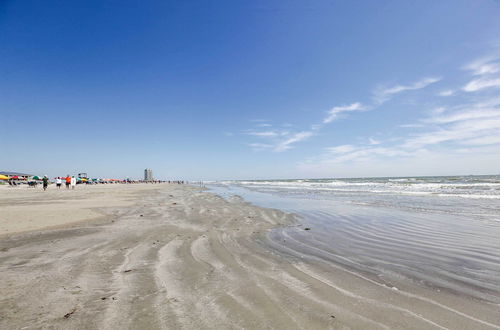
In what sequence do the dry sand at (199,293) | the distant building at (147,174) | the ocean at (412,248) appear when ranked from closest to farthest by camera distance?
the dry sand at (199,293) → the ocean at (412,248) → the distant building at (147,174)

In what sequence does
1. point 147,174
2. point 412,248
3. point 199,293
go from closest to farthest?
1. point 199,293
2. point 412,248
3. point 147,174

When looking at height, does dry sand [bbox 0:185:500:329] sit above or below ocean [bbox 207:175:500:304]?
above

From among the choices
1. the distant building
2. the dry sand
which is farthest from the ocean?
the distant building

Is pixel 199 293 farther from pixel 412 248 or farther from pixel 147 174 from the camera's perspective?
pixel 147 174

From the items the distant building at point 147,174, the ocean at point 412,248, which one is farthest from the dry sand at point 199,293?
the distant building at point 147,174

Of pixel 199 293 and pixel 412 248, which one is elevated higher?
pixel 199 293

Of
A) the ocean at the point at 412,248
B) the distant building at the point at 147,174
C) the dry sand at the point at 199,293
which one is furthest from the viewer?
the distant building at the point at 147,174

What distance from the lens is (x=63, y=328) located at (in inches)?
94.7

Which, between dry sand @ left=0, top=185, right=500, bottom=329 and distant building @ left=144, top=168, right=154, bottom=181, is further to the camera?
distant building @ left=144, top=168, right=154, bottom=181

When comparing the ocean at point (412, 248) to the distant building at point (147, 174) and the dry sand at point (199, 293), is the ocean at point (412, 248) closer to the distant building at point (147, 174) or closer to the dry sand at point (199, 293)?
the dry sand at point (199, 293)

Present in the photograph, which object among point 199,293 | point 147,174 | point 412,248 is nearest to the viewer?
point 199,293

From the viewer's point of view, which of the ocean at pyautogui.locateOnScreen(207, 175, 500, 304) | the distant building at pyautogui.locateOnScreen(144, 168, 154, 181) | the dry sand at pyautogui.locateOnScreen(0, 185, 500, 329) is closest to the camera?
the dry sand at pyautogui.locateOnScreen(0, 185, 500, 329)

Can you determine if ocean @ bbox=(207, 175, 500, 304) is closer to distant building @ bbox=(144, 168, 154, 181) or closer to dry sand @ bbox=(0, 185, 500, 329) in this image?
dry sand @ bbox=(0, 185, 500, 329)

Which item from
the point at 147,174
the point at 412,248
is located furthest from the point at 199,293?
the point at 147,174
